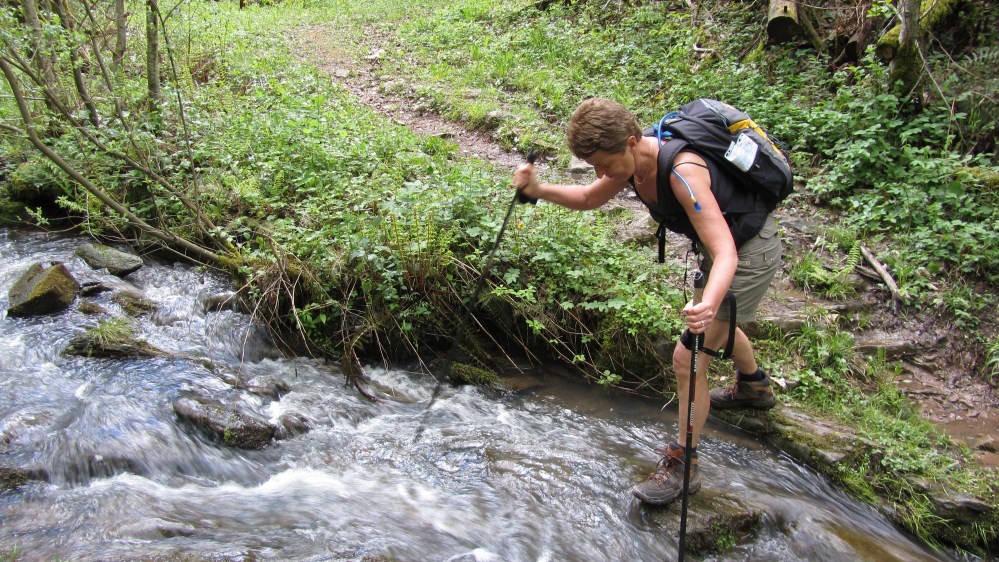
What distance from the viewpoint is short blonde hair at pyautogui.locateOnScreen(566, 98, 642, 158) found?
311cm

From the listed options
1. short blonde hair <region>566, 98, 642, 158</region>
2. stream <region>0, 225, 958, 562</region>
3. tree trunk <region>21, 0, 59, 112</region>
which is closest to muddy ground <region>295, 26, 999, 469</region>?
stream <region>0, 225, 958, 562</region>

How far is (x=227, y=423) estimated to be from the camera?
14.5ft

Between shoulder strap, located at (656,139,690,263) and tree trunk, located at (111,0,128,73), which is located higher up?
tree trunk, located at (111,0,128,73)

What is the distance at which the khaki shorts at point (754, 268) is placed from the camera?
140 inches

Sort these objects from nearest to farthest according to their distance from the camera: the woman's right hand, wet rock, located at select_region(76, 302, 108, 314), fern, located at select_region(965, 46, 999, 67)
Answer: the woman's right hand → wet rock, located at select_region(76, 302, 108, 314) → fern, located at select_region(965, 46, 999, 67)

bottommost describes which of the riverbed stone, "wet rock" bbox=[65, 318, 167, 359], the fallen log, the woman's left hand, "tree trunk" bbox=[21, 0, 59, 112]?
"wet rock" bbox=[65, 318, 167, 359]

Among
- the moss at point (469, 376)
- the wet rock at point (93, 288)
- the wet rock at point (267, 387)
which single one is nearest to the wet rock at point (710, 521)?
the moss at point (469, 376)

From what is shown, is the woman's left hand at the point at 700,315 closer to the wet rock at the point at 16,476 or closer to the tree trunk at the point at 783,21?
the wet rock at the point at 16,476

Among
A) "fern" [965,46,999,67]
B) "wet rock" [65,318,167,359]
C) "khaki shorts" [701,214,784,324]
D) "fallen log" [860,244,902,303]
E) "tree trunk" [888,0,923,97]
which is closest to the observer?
"khaki shorts" [701,214,784,324]

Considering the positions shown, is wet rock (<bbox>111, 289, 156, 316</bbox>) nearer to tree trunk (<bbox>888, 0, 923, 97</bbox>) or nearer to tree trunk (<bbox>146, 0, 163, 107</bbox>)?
tree trunk (<bbox>146, 0, 163, 107</bbox>)

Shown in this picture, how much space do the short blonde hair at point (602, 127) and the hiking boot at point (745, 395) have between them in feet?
8.07

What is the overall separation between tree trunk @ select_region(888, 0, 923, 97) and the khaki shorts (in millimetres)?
5103

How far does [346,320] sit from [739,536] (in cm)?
361

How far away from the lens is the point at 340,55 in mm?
14297
